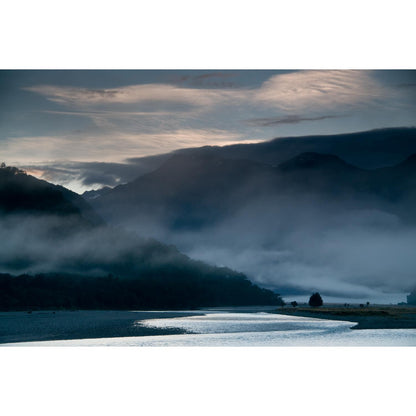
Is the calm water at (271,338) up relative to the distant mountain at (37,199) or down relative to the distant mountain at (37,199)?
down

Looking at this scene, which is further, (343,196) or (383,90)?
(343,196)

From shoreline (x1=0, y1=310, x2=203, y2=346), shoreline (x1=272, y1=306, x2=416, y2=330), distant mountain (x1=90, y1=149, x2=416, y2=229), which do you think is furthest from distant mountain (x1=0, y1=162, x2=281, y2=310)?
shoreline (x1=272, y1=306, x2=416, y2=330)

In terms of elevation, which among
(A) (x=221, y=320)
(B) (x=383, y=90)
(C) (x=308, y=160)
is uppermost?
(B) (x=383, y=90)

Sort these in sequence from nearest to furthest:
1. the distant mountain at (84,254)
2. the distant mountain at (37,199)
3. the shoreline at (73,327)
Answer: the distant mountain at (37,199) < the distant mountain at (84,254) < the shoreline at (73,327)

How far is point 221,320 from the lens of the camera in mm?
22297

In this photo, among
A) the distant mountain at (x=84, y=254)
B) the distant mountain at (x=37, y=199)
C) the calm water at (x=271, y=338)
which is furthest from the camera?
the distant mountain at (x=84, y=254)

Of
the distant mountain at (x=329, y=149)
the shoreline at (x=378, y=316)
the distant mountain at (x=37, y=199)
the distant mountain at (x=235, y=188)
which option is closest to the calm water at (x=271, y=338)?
the shoreline at (x=378, y=316)

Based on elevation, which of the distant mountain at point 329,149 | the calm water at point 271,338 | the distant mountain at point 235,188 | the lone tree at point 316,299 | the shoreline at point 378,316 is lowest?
the calm water at point 271,338

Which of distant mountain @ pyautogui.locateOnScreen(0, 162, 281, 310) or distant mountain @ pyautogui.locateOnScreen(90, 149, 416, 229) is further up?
distant mountain @ pyautogui.locateOnScreen(90, 149, 416, 229)

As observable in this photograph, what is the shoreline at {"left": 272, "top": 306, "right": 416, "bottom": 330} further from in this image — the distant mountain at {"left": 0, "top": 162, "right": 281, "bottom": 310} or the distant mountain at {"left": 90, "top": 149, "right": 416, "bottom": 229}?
the distant mountain at {"left": 90, "top": 149, "right": 416, "bottom": 229}

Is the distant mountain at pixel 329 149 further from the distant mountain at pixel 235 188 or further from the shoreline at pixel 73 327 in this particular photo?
the shoreline at pixel 73 327
